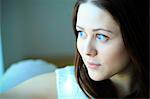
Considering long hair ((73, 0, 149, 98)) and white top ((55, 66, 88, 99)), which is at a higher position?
long hair ((73, 0, 149, 98))

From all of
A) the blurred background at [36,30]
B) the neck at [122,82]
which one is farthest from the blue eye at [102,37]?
the blurred background at [36,30]

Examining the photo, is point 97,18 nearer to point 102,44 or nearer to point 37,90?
point 102,44

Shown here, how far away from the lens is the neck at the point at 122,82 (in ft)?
1.99

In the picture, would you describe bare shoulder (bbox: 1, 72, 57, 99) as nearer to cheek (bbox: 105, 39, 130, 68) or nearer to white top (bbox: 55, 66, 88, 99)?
white top (bbox: 55, 66, 88, 99)

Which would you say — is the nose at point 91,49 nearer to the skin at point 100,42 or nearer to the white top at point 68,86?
the skin at point 100,42

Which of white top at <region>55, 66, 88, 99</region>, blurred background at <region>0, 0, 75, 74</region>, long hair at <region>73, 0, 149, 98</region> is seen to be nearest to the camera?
long hair at <region>73, 0, 149, 98</region>

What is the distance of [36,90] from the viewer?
0.74 meters

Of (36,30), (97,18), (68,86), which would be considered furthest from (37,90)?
(97,18)

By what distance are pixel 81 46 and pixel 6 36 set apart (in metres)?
0.38

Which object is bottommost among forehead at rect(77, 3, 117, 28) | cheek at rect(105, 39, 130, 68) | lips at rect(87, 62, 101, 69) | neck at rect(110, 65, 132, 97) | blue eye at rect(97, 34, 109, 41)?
neck at rect(110, 65, 132, 97)

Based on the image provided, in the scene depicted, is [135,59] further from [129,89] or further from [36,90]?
[36,90]

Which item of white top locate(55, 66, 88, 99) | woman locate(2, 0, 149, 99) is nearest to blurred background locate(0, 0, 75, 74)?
white top locate(55, 66, 88, 99)

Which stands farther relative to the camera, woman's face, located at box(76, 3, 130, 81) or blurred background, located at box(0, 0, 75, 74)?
blurred background, located at box(0, 0, 75, 74)

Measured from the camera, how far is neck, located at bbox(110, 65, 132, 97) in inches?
23.9
